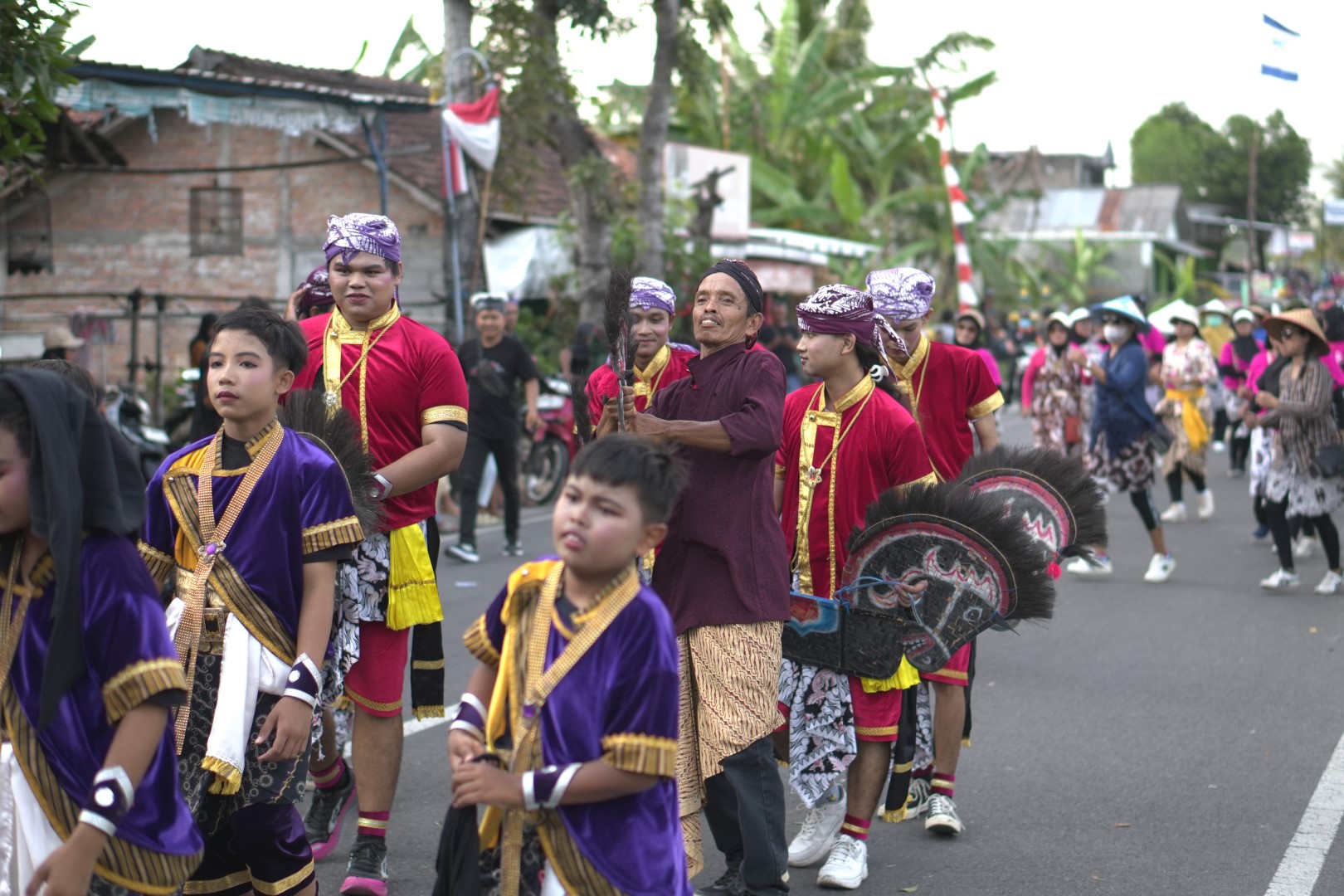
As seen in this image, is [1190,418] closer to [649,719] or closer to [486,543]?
[486,543]

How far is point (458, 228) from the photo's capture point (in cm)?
1641

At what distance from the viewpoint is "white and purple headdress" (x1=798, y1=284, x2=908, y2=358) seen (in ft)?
15.7

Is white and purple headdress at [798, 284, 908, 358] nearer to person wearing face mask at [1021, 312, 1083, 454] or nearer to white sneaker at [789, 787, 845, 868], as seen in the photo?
white sneaker at [789, 787, 845, 868]

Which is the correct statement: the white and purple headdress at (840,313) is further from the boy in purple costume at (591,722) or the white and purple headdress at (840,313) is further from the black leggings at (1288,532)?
the black leggings at (1288,532)

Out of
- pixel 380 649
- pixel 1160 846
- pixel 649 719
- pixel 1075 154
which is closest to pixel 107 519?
pixel 649 719

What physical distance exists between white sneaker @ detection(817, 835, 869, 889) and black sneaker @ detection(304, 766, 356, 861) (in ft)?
5.34

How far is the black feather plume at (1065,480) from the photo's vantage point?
579 cm

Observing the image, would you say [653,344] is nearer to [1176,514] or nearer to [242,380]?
[242,380]

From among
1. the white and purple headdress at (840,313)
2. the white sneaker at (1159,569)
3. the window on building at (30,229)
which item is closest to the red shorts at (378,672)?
the white and purple headdress at (840,313)

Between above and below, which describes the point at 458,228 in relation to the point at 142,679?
above

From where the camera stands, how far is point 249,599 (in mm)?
3725

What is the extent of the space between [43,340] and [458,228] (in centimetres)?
523

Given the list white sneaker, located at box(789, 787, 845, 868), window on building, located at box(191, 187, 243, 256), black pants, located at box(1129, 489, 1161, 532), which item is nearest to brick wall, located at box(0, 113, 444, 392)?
window on building, located at box(191, 187, 243, 256)

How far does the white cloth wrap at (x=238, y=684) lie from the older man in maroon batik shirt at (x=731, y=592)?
3.75 feet
